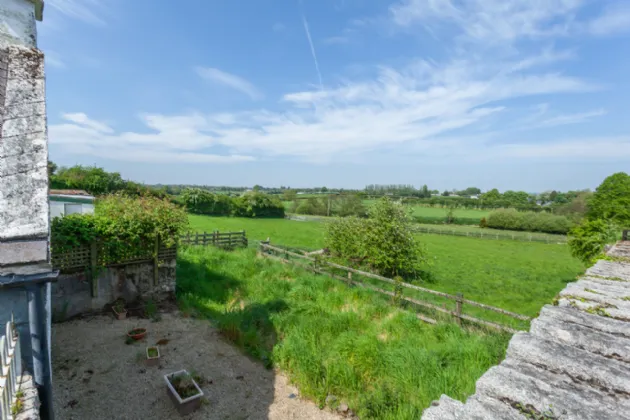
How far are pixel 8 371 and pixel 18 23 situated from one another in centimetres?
529

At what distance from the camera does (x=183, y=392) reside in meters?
5.16

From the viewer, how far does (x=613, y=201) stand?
1209 cm

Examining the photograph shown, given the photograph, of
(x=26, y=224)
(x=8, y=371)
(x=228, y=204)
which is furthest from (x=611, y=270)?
(x=228, y=204)

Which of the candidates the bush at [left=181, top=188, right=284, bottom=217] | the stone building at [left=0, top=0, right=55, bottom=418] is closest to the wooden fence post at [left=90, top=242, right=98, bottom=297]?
the stone building at [left=0, top=0, right=55, bottom=418]

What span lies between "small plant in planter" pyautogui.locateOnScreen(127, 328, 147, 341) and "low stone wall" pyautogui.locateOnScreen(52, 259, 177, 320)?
195cm

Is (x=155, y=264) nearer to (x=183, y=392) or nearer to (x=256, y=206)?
(x=183, y=392)

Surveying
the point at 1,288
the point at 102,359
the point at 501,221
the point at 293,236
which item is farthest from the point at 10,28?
the point at 501,221

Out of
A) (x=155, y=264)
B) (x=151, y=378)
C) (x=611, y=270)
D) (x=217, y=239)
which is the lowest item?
(x=151, y=378)

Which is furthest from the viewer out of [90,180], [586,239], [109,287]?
[90,180]

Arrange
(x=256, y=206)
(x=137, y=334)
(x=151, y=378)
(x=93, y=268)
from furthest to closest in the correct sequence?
(x=256, y=206) < (x=93, y=268) < (x=137, y=334) < (x=151, y=378)

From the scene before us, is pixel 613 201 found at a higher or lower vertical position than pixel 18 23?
lower

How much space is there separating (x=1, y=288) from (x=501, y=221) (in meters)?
62.5

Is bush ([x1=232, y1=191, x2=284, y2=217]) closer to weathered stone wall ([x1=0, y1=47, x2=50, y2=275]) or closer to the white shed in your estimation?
the white shed

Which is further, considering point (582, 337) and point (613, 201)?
point (613, 201)
